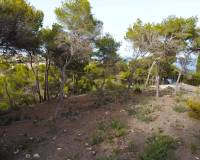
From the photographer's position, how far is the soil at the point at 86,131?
7.43 metres

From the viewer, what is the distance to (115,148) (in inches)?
295

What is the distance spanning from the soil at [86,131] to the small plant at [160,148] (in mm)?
158

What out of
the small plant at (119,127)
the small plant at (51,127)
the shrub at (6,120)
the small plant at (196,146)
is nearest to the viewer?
the small plant at (196,146)

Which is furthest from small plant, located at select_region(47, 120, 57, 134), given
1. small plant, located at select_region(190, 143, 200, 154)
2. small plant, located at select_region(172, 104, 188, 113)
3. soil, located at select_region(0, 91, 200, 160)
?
small plant, located at select_region(172, 104, 188, 113)

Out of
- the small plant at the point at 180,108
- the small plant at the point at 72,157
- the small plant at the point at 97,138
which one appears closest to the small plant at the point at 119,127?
the small plant at the point at 97,138

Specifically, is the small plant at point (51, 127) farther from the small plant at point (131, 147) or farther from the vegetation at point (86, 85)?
the small plant at point (131, 147)

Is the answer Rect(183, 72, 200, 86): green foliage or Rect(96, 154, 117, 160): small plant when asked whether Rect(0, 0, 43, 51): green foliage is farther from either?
Rect(183, 72, 200, 86): green foliage

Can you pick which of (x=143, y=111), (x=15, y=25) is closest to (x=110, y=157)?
(x=143, y=111)

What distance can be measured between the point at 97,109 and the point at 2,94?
6124 millimetres

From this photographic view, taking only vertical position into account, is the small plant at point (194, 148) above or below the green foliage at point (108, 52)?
below

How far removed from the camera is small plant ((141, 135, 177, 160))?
7.08m

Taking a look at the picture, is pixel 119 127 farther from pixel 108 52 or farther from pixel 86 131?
pixel 108 52

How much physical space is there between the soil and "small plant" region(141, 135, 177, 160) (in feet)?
0.52

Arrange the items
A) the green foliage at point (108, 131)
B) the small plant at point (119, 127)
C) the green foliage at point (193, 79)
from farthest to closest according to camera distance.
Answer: the green foliage at point (193, 79)
the small plant at point (119, 127)
the green foliage at point (108, 131)
